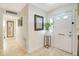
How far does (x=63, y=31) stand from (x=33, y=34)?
719 mm

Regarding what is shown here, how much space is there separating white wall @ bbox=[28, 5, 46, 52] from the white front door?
346 mm

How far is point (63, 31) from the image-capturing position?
5.83 feet

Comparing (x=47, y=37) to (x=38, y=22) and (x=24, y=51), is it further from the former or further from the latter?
(x=24, y=51)

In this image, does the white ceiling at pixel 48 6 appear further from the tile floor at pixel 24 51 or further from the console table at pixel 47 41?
the tile floor at pixel 24 51

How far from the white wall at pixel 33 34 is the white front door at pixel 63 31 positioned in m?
0.35

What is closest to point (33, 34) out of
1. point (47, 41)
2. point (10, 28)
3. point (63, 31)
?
point (47, 41)

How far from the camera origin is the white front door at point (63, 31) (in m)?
1.69

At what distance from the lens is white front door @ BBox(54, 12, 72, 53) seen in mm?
1693

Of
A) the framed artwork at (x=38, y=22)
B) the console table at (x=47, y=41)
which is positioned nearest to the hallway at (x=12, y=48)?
the console table at (x=47, y=41)

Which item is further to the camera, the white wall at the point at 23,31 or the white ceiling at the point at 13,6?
the white wall at the point at 23,31

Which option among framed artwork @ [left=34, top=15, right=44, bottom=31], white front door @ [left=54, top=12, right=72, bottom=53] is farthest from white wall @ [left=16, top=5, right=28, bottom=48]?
white front door @ [left=54, top=12, right=72, bottom=53]

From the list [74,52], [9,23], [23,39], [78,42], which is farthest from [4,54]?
[78,42]

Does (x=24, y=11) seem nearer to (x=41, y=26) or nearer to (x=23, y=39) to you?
(x=41, y=26)

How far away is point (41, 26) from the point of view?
176cm
